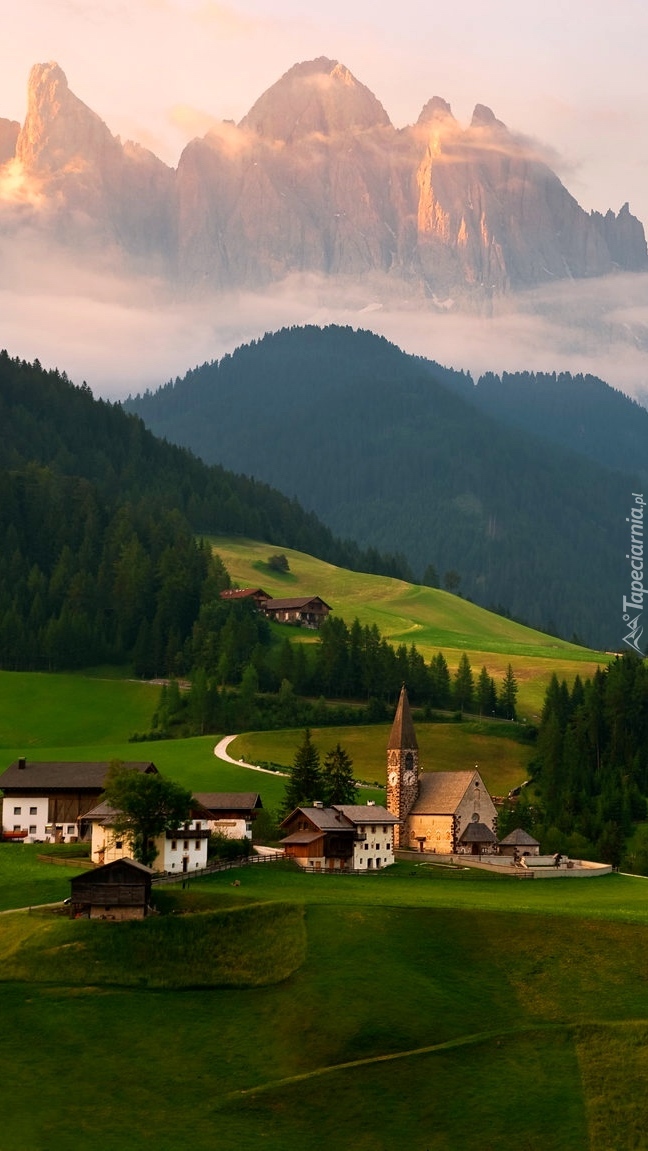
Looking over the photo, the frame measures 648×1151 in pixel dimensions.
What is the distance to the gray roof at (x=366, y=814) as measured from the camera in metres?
108

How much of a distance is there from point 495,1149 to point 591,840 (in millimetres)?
62273

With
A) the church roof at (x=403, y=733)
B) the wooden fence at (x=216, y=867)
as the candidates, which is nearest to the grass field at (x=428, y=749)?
the church roof at (x=403, y=733)

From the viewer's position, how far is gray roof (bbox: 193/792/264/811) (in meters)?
112

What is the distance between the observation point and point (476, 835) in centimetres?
11650

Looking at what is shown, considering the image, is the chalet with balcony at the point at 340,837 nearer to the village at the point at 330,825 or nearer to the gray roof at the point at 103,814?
the village at the point at 330,825

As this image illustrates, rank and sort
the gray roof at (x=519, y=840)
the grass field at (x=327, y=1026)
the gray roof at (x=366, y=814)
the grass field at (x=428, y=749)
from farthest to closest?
the grass field at (x=428, y=749)
the gray roof at (x=519, y=840)
the gray roof at (x=366, y=814)
the grass field at (x=327, y=1026)

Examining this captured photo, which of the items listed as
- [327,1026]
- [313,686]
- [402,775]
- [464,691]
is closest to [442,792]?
[402,775]

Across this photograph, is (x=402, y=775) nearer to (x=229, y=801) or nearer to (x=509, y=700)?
(x=229, y=801)

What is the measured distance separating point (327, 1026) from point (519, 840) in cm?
4550

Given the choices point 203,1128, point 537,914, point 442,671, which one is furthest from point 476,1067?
point 442,671

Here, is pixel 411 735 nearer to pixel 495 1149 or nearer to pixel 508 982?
pixel 508 982

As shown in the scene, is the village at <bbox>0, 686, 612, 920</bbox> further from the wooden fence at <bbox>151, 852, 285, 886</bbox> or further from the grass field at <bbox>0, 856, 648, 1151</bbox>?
the grass field at <bbox>0, 856, 648, 1151</bbox>

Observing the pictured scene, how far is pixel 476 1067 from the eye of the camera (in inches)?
2660

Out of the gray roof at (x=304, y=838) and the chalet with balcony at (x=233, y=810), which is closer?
the gray roof at (x=304, y=838)
